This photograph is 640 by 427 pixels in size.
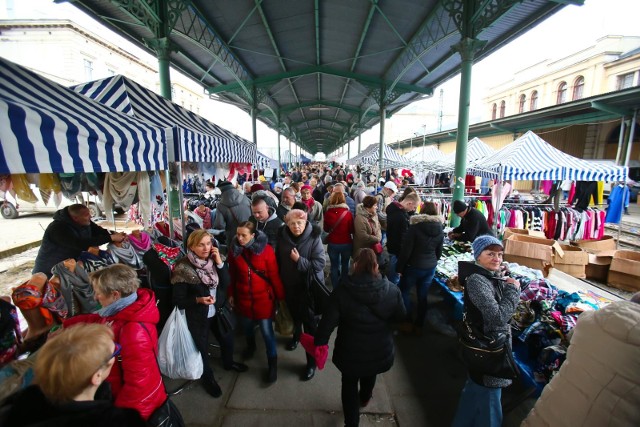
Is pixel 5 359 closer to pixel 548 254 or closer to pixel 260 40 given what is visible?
pixel 548 254

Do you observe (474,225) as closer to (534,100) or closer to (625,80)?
(625,80)

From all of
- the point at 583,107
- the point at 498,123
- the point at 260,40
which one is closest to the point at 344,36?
the point at 260,40

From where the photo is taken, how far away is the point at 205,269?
2.56 meters

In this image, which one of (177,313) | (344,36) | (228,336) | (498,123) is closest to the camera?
(177,313)

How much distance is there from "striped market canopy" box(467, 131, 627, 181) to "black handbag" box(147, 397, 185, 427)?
262 inches

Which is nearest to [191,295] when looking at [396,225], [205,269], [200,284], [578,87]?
[200,284]

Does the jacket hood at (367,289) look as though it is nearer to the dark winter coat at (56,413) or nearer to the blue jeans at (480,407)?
the blue jeans at (480,407)

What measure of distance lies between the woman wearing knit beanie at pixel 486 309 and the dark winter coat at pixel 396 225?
2374 millimetres

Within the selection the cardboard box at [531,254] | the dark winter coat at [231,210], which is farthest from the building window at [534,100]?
the dark winter coat at [231,210]

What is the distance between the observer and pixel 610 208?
805 cm

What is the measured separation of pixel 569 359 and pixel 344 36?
994 cm

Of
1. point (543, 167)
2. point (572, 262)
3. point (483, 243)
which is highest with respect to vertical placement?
point (543, 167)

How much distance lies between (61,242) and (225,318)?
1.88 metres

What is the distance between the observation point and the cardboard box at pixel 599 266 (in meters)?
5.84
